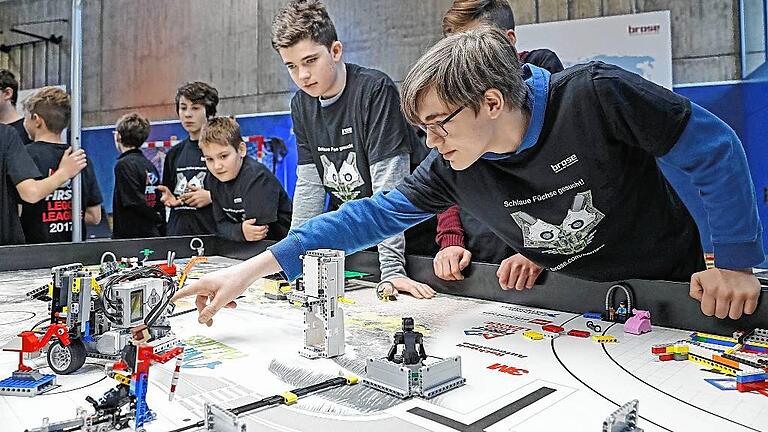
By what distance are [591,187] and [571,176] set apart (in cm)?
4

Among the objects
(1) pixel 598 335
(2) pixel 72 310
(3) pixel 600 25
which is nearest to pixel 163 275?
(2) pixel 72 310

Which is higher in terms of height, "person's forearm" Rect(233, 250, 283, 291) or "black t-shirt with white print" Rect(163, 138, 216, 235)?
"black t-shirt with white print" Rect(163, 138, 216, 235)

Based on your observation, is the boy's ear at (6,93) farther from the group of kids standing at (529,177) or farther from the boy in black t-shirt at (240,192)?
the group of kids standing at (529,177)

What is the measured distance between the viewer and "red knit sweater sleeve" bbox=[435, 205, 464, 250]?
5.23 feet

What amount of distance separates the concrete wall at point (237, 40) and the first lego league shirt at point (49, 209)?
9.56ft

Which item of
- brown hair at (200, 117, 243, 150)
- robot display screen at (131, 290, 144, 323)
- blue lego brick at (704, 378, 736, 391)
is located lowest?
blue lego brick at (704, 378, 736, 391)

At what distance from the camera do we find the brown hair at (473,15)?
5.09 ft

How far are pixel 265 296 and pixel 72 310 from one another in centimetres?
60

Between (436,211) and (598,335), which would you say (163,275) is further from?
(598,335)

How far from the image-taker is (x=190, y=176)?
285 cm

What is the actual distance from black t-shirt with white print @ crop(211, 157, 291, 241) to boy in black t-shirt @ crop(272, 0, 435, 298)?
0.41 meters

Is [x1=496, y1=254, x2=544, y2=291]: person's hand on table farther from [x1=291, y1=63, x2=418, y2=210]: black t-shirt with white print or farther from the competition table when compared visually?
[x1=291, y1=63, x2=418, y2=210]: black t-shirt with white print

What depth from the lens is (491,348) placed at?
1009 mm

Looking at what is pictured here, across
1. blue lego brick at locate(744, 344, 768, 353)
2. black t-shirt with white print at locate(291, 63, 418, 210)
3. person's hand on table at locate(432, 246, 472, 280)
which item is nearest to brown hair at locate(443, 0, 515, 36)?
black t-shirt with white print at locate(291, 63, 418, 210)
